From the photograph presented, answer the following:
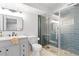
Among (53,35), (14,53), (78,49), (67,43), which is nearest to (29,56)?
(14,53)

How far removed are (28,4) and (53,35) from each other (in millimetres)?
655

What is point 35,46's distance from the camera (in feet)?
6.80

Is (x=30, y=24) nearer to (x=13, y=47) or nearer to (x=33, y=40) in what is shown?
(x=33, y=40)

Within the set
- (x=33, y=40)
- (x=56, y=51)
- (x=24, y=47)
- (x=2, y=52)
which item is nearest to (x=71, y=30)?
(x=56, y=51)

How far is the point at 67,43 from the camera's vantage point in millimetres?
2068

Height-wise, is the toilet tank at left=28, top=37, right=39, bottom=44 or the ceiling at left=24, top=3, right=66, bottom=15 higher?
the ceiling at left=24, top=3, right=66, bottom=15

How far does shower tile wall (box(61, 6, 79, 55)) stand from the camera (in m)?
2.04

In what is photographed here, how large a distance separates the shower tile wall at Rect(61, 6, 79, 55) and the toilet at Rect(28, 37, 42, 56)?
40cm

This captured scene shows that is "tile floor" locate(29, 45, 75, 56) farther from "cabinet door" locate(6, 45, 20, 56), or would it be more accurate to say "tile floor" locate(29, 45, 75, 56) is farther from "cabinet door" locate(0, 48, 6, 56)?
"cabinet door" locate(0, 48, 6, 56)

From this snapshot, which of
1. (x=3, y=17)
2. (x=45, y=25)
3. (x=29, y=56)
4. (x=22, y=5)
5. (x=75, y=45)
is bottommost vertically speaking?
(x=29, y=56)

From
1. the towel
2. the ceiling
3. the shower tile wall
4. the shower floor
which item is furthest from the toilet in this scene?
the ceiling

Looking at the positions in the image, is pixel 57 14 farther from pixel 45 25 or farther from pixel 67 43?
pixel 67 43

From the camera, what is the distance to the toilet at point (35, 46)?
2.05 meters

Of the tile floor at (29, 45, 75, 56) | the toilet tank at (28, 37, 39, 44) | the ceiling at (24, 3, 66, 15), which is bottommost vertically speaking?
the tile floor at (29, 45, 75, 56)
